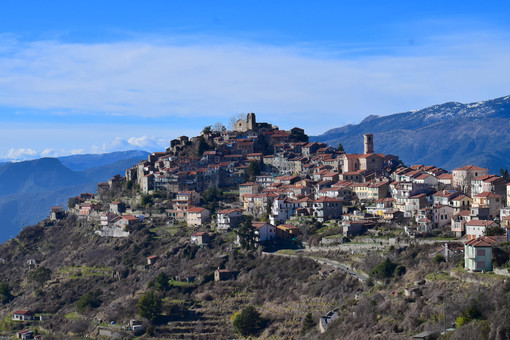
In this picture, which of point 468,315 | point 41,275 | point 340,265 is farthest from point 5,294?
point 468,315

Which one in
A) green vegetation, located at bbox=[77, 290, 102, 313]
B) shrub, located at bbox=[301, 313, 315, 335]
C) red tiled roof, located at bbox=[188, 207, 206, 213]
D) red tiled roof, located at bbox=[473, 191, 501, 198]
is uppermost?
red tiled roof, located at bbox=[473, 191, 501, 198]

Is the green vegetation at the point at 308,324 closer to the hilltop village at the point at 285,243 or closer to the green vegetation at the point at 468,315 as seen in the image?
the hilltop village at the point at 285,243

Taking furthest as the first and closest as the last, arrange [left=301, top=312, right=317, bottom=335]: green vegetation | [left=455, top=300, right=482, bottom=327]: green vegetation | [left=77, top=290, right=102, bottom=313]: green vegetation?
[left=77, top=290, right=102, bottom=313]: green vegetation < [left=301, top=312, right=317, bottom=335]: green vegetation < [left=455, top=300, right=482, bottom=327]: green vegetation

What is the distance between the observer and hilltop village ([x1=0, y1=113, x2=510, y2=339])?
1703 inches

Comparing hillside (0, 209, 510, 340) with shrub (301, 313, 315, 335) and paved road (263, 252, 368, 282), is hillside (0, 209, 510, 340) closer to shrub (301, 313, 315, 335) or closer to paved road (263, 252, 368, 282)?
shrub (301, 313, 315, 335)

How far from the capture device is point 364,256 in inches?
2138

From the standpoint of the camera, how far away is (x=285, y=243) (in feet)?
207

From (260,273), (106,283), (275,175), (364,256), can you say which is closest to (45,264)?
(106,283)

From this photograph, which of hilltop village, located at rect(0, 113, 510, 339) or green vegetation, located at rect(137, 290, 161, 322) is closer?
hilltop village, located at rect(0, 113, 510, 339)

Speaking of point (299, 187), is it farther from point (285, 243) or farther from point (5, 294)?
point (5, 294)

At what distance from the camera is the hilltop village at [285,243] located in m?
43.2

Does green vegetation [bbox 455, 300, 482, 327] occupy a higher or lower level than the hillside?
higher

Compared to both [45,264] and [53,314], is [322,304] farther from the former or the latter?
[45,264]

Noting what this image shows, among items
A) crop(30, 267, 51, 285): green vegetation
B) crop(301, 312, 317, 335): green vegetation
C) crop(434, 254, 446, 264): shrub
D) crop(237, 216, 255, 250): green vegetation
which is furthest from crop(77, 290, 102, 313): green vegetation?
crop(434, 254, 446, 264): shrub
